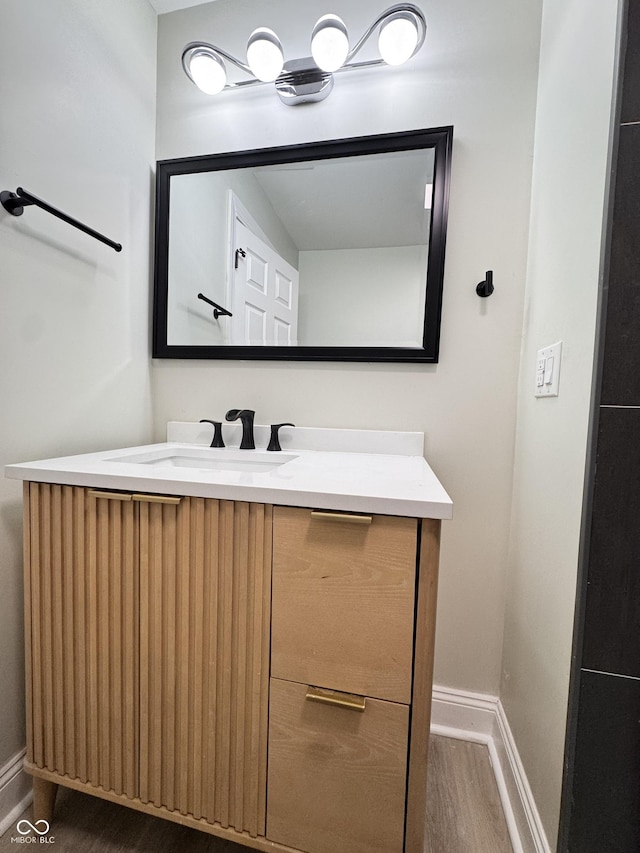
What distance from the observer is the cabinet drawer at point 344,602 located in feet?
2.16

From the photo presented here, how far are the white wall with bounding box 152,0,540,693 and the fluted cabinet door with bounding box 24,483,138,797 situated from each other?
66 centimetres

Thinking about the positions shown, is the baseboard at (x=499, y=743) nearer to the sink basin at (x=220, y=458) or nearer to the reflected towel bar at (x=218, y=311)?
the sink basin at (x=220, y=458)

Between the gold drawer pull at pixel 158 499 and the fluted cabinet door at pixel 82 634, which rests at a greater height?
the gold drawer pull at pixel 158 499

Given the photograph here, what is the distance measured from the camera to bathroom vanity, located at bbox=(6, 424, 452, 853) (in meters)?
0.67

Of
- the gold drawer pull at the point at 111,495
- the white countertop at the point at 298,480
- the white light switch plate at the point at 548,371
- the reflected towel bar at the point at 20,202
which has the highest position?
the reflected towel bar at the point at 20,202

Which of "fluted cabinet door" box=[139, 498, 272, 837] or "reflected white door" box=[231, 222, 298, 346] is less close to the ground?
"reflected white door" box=[231, 222, 298, 346]

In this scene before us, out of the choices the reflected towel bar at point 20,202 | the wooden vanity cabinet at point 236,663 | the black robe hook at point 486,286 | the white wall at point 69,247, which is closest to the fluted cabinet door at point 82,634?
the wooden vanity cabinet at point 236,663

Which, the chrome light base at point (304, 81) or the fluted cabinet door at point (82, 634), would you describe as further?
the chrome light base at point (304, 81)

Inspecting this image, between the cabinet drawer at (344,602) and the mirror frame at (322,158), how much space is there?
0.70m

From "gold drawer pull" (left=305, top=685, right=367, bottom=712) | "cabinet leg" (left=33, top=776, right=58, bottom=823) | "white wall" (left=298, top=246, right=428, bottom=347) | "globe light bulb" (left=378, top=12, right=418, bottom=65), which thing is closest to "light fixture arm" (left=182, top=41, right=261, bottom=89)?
"globe light bulb" (left=378, top=12, right=418, bottom=65)

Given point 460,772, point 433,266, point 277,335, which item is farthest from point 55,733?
point 433,266

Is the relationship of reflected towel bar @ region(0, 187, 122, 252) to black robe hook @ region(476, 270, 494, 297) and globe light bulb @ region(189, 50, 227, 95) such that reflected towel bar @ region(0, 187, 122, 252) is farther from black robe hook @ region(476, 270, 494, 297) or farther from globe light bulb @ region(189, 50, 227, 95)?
black robe hook @ region(476, 270, 494, 297)

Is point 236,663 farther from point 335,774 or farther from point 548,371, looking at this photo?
point 548,371

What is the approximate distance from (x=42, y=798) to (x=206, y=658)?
0.61m
